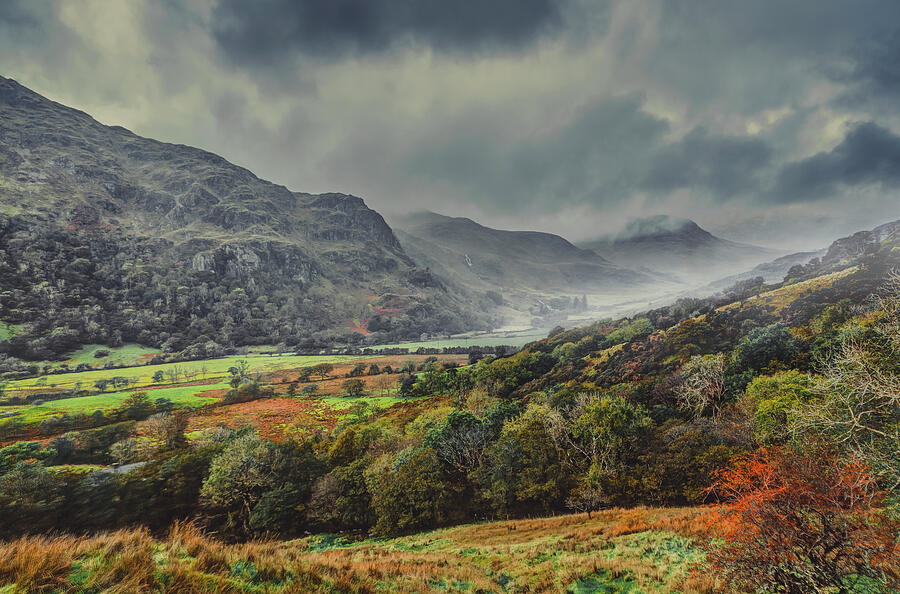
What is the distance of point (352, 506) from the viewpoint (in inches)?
1319

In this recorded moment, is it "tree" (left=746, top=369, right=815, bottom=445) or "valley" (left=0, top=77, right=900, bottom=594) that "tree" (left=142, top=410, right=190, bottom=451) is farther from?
"tree" (left=746, top=369, right=815, bottom=445)

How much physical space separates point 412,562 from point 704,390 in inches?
1769

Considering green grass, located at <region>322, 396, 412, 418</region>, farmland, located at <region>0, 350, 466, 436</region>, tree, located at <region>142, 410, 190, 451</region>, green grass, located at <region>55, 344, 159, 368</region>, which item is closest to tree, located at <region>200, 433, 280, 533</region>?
tree, located at <region>142, 410, 190, 451</region>

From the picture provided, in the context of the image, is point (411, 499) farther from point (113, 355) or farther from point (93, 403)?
point (113, 355)

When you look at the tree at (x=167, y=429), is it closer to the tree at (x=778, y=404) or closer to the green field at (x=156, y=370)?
the green field at (x=156, y=370)

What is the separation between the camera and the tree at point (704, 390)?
38438mm

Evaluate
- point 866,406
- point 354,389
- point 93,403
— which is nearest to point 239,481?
point 866,406

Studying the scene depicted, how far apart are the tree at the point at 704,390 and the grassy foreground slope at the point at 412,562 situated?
2040 centimetres

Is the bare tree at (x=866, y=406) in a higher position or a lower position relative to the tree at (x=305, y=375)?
higher

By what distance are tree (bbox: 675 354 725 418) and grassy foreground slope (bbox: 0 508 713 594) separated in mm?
20404

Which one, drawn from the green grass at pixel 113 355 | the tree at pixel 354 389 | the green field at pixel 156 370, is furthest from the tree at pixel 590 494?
the green grass at pixel 113 355

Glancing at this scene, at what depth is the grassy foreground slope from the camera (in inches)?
248

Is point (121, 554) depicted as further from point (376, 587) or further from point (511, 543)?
point (511, 543)

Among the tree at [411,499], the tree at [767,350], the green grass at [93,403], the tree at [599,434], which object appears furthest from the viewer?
the green grass at [93,403]
